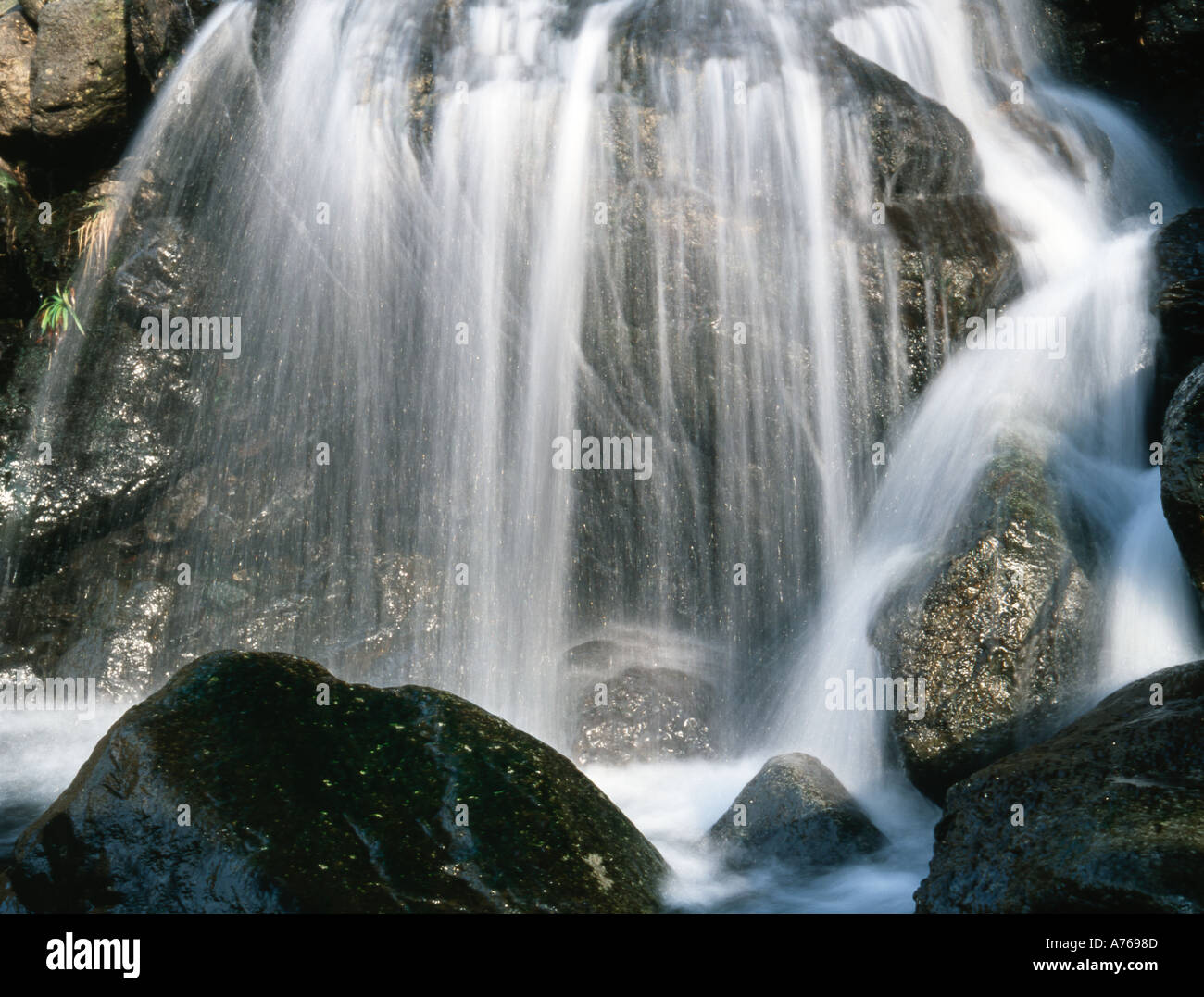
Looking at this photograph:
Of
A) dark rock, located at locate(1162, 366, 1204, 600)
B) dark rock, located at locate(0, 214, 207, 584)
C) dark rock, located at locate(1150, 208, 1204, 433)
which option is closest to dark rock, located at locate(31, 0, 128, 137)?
dark rock, located at locate(0, 214, 207, 584)

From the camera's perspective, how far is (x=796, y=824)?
5270 mm

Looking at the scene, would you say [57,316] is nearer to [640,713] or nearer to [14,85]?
[14,85]

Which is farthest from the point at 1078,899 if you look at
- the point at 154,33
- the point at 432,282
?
the point at 154,33

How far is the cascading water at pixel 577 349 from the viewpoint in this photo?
769 cm

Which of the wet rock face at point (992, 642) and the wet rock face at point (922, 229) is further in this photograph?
the wet rock face at point (922, 229)

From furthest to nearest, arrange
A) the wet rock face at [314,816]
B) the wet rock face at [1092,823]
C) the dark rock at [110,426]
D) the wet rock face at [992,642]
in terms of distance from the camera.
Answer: the dark rock at [110,426] < the wet rock face at [992,642] < the wet rock face at [314,816] < the wet rock face at [1092,823]

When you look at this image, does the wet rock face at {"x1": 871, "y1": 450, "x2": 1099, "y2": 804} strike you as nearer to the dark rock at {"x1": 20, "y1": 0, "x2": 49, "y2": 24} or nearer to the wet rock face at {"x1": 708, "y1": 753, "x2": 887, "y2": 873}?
the wet rock face at {"x1": 708, "y1": 753, "x2": 887, "y2": 873}

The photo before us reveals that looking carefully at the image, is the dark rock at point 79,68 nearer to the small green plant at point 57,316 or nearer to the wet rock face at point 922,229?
the small green plant at point 57,316

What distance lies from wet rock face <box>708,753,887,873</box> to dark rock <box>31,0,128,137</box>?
7913mm

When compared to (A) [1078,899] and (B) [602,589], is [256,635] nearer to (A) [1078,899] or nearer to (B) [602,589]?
(B) [602,589]

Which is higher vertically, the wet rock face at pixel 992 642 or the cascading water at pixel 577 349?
the cascading water at pixel 577 349

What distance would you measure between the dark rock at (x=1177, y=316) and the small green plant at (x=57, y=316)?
8.03 m

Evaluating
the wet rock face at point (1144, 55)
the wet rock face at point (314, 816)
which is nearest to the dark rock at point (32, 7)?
the wet rock face at point (314, 816)

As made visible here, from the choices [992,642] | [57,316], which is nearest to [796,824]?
[992,642]
